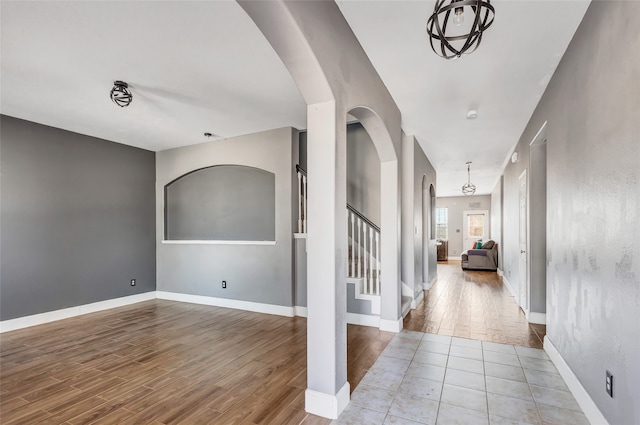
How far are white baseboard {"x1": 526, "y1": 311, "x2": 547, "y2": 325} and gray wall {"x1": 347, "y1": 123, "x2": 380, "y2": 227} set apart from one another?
7.95ft

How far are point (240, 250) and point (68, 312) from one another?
2.65 m

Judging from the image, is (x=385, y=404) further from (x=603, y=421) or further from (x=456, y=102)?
(x=456, y=102)

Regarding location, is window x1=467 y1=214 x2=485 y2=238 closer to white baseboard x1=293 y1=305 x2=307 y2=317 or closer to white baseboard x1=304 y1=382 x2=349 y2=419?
white baseboard x1=293 y1=305 x2=307 y2=317

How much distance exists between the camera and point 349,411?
7.33ft

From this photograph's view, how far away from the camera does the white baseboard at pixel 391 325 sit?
3.92 meters

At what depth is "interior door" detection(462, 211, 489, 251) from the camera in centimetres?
1332

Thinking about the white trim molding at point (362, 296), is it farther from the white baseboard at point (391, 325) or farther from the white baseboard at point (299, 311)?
the white baseboard at point (299, 311)

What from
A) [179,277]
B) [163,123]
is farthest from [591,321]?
[179,277]

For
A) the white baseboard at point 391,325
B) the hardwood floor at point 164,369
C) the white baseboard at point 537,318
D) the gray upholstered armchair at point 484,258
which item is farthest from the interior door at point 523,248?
the gray upholstered armchair at point 484,258

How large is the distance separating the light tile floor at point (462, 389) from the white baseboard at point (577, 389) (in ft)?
0.14

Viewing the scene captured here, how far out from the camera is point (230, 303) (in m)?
5.21

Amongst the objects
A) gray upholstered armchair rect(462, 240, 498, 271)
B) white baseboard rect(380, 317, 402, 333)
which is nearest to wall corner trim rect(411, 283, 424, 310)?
white baseboard rect(380, 317, 402, 333)

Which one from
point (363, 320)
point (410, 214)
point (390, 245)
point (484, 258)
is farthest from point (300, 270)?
point (484, 258)

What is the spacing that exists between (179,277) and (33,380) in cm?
297
